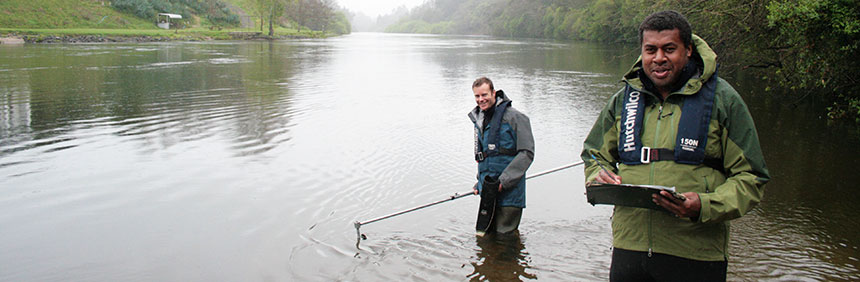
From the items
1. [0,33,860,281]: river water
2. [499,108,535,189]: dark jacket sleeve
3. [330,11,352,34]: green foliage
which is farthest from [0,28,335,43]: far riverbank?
[330,11,352,34]: green foliage

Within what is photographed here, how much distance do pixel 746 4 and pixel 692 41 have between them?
1077 cm

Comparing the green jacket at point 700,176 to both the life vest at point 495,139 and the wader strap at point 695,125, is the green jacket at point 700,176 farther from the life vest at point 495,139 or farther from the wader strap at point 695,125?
the life vest at point 495,139

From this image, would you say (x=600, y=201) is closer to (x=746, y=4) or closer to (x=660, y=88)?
(x=660, y=88)

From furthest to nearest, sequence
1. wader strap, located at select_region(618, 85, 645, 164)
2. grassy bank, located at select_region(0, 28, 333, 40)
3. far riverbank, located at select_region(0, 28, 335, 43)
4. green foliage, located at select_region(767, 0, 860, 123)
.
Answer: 1. grassy bank, located at select_region(0, 28, 333, 40)
2. far riverbank, located at select_region(0, 28, 335, 43)
3. green foliage, located at select_region(767, 0, 860, 123)
4. wader strap, located at select_region(618, 85, 645, 164)

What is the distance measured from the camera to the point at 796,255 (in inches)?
203

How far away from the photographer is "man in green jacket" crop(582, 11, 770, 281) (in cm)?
234

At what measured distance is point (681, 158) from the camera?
2414 mm

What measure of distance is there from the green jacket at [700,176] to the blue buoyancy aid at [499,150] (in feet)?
7.65

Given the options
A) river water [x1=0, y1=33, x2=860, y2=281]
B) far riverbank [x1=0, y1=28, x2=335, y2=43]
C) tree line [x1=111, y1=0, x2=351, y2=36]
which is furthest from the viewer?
tree line [x1=111, y1=0, x2=351, y2=36]

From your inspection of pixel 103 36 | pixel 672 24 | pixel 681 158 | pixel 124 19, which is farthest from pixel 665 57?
pixel 124 19

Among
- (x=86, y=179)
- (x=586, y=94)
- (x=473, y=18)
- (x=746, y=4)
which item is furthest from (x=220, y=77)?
(x=473, y=18)

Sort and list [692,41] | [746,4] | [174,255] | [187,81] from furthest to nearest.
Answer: [187,81] < [746,4] < [174,255] < [692,41]

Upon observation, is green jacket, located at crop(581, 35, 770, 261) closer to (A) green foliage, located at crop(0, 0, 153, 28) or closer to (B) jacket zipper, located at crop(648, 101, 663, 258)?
(B) jacket zipper, located at crop(648, 101, 663, 258)

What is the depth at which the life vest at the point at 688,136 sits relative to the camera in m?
2.38
